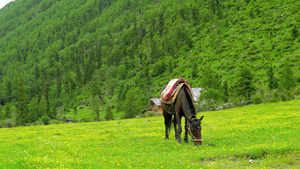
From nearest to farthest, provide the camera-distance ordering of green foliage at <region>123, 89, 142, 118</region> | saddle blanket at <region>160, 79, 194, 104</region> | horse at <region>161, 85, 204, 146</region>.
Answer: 1. horse at <region>161, 85, 204, 146</region>
2. saddle blanket at <region>160, 79, 194, 104</region>
3. green foliage at <region>123, 89, 142, 118</region>

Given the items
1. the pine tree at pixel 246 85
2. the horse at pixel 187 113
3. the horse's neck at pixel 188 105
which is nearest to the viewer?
the horse at pixel 187 113

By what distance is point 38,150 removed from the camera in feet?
55.8

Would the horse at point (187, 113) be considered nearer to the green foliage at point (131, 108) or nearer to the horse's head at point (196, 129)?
the horse's head at point (196, 129)

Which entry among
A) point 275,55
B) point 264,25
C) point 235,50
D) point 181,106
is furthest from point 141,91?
Answer: point 181,106

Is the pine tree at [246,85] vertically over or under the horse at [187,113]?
under

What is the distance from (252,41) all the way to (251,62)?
109 feet

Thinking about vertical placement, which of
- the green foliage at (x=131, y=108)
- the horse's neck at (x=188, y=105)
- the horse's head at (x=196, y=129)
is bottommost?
the green foliage at (x=131, y=108)

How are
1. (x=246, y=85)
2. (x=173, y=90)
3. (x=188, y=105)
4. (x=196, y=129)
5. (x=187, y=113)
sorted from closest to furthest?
(x=196, y=129) → (x=187, y=113) → (x=188, y=105) → (x=173, y=90) → (x=246, y=85)

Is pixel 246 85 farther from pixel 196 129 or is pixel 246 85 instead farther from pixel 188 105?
pixel 196 129

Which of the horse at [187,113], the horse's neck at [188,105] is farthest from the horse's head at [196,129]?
the horse's neck at [188,105]

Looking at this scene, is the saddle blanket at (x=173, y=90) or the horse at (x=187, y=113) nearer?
the horse at (x=187, y=113)

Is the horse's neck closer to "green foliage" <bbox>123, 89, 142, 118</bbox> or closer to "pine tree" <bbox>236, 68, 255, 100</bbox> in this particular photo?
"pine tree" <bbox>236, 68, 255, 100</bbox>

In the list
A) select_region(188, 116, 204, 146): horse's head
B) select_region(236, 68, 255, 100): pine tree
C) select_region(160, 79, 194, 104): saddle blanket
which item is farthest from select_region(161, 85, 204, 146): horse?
select_region(236, 68, 255, 100): pine tree

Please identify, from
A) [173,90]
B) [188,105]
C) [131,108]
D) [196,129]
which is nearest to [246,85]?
[131,108]
